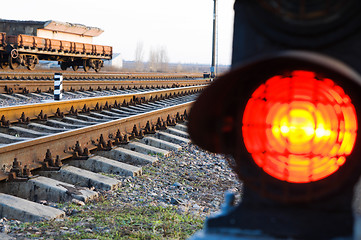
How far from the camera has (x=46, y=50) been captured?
27156 millimetres

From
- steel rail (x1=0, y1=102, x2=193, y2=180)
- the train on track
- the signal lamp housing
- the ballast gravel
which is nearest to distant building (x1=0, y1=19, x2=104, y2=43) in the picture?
the train on track

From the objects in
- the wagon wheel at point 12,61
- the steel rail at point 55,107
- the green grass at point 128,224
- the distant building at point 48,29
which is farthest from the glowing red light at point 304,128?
the distant building at point 48,29

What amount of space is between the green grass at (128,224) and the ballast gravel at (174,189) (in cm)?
10

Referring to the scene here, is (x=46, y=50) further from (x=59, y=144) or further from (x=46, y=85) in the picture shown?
(x=59, y=144)

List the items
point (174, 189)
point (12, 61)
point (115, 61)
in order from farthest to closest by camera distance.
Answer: point (115, 61)
point (12, 61)
point (174, 189)

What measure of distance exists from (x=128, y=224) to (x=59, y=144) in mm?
2408

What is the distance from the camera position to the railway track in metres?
4.59

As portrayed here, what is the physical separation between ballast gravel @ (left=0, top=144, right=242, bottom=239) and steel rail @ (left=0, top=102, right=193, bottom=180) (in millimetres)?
921

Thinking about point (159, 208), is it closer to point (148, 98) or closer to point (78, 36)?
point (148, 98)

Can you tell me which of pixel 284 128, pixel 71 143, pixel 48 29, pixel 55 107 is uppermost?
pixel 48 29

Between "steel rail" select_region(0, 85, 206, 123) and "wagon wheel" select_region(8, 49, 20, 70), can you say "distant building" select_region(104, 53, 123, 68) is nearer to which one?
"wagon wheel" select_region(8, 49, 20, 70)

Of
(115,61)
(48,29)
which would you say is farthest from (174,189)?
(115,61)

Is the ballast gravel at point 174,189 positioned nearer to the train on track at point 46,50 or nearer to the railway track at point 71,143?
the railway track at point 71,143

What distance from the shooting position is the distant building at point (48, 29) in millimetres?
31609
